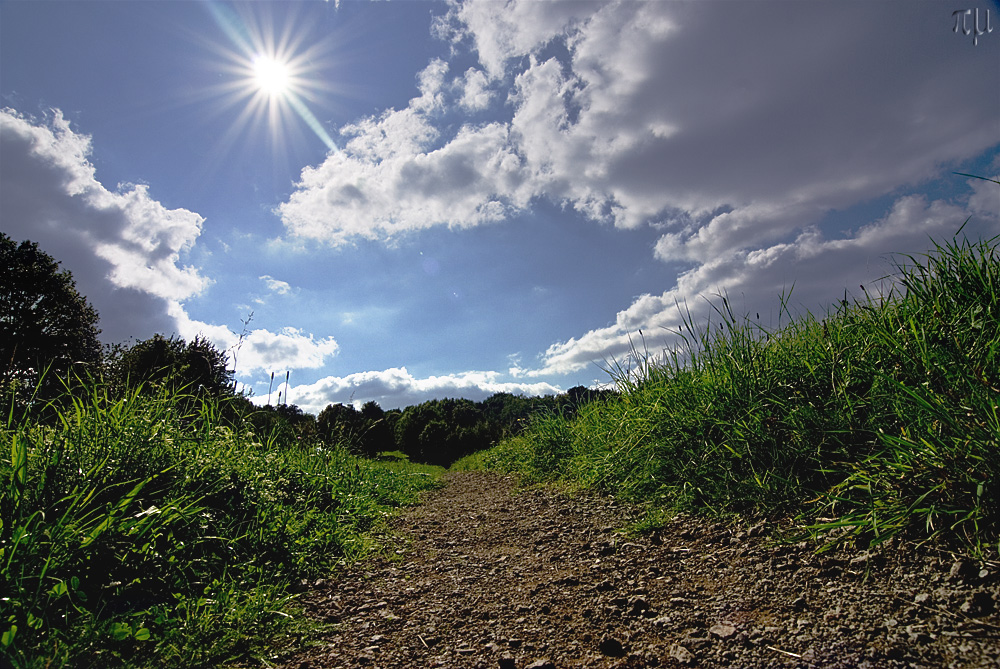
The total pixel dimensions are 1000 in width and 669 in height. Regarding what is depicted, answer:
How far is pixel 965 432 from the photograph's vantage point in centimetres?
204

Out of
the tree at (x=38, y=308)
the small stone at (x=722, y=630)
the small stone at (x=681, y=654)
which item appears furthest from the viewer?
the tree at (x=38, y=308)

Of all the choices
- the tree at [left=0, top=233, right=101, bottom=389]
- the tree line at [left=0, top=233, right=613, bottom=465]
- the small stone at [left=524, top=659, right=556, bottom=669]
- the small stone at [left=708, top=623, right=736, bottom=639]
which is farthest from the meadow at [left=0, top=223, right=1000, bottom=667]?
the tree at [left=0, top=233, right=101, bottom=389]

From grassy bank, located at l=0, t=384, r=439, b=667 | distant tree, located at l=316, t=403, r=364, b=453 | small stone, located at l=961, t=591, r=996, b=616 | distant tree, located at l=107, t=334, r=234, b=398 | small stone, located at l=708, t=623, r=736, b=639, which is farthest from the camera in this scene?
distant tree, located at l=316, t=403, r=364, b=453

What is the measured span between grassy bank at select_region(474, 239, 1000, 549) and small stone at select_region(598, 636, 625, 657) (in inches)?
46.8

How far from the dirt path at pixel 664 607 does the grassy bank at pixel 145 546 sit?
15.1 inches

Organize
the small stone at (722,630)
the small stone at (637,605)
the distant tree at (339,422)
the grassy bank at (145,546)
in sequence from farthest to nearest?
the distant tree at (339,422), the small stone at (637,605), the grassy bank at (145,546), the small stone at (722,630)

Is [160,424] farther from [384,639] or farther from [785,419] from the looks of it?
[785,419]

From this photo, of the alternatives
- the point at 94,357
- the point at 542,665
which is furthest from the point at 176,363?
the point at 94,357

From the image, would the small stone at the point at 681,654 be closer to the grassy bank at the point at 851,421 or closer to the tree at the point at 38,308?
the grassy bank at the point at 851,421

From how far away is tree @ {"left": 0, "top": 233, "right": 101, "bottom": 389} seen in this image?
18413 millimetres

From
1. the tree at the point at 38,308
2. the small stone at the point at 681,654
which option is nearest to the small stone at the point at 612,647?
the small stone at the point at 681,654

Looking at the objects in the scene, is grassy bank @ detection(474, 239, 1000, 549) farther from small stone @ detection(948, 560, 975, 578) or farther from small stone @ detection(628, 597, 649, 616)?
small stone @ detection(628, 597, 649, 616)

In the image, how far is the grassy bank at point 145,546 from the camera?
202cm

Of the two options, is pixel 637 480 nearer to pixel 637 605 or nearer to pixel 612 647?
pixel 637 605
